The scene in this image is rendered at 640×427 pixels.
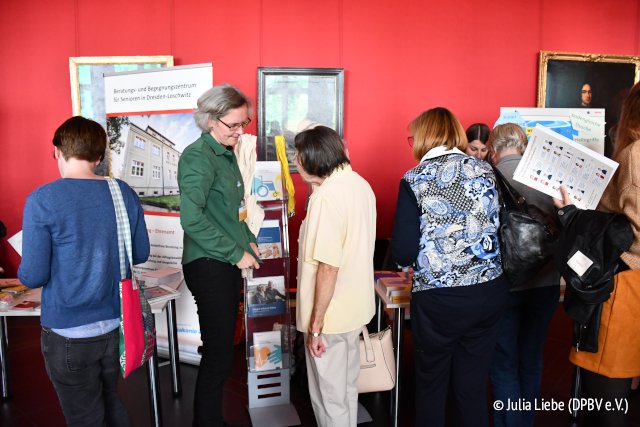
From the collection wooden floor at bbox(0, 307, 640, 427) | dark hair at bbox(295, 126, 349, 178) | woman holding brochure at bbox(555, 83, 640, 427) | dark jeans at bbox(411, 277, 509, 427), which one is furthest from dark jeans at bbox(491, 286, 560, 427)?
dark hair at bbox(295, 126, 349, 178)

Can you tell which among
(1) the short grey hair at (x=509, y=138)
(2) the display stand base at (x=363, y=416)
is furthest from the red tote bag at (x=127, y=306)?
(1) the short grey hair at (x=509, y=138)

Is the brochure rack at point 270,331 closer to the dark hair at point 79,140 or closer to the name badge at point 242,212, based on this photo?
the name badge at point 242,212

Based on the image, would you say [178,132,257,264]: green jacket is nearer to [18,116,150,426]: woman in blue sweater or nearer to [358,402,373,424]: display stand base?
[18,116,150,426]: woman in blue sweater

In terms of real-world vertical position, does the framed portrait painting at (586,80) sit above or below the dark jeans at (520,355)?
above

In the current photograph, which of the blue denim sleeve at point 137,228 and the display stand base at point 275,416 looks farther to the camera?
the display stand base at point 275,416

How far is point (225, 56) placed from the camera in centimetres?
417

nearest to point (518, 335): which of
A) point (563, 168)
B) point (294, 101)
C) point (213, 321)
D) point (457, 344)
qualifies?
point (457, 344)

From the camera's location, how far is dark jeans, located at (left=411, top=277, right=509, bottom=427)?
1705mm

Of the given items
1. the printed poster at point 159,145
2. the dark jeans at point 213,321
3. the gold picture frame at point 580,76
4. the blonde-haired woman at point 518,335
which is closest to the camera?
the dark jeans at point 213,321

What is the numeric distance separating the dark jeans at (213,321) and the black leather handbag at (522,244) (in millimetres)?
1130

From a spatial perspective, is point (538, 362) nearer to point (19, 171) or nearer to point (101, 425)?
point (101, 425)

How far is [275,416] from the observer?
2.56 m

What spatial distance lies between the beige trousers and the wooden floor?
2.31ft

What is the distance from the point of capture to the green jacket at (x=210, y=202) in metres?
1.81
